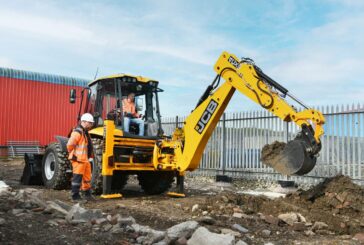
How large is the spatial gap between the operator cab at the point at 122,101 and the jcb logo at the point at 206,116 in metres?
1.36

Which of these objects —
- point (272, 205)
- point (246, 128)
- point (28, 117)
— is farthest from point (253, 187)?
point (28, 117)

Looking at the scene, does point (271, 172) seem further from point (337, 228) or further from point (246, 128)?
point (337, 228)

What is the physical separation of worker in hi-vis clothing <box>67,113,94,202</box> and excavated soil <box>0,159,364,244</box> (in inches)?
12.4

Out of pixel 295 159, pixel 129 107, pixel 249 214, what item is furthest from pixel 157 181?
pixel 295 159

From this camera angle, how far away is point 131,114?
32.2ft

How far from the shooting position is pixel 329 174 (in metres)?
11.7

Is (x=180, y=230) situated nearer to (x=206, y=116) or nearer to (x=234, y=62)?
(x=206, y=116)

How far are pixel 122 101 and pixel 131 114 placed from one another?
371 millimetres

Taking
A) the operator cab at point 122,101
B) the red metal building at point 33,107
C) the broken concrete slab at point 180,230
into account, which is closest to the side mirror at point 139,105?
the operator cab at point 122,101

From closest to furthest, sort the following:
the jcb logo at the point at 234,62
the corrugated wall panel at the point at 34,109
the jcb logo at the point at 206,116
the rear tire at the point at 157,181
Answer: the jcb logo at the point at 234,62 < the jcb logo at the point at 206,116 < the rear tire at the point at 157,181 < the corrugated wall panel at the point at 34,109

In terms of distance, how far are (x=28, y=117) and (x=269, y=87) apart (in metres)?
19.1

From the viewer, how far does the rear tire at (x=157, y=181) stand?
35.0ft

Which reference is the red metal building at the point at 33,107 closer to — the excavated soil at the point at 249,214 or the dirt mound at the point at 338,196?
the excavated soil at the point at 249,214

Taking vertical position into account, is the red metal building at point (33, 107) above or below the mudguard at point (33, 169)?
above
